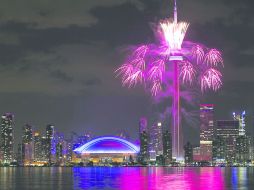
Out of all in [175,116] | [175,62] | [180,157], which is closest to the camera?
[175,62]

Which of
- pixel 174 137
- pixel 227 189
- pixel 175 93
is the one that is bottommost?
pixel 227 189

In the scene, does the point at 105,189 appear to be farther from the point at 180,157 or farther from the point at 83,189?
the point at 180,157

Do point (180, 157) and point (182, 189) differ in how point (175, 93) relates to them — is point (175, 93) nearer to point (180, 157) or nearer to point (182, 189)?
point (180, 157)

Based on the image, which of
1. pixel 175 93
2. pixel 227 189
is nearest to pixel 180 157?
pixel 175 93

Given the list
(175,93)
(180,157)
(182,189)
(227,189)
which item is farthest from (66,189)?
(180,157)

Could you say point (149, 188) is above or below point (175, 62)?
below

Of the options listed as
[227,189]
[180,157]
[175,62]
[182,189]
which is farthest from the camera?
[180,157]

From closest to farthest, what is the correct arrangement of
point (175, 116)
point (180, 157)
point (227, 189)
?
point (227, 189), point (175, 116), point (180, 157)

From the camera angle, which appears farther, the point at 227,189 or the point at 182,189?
the point at 227,189

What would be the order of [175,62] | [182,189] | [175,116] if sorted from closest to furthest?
[182,189] < [175,62] < [175,116]
